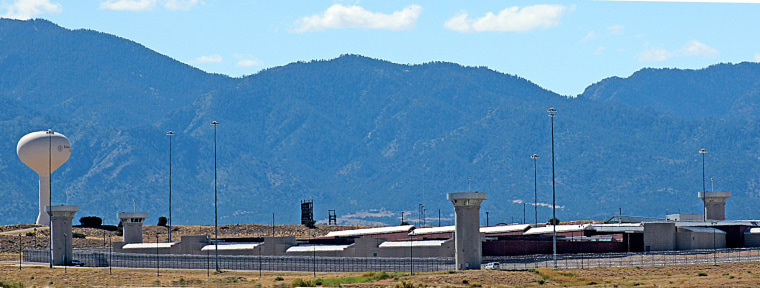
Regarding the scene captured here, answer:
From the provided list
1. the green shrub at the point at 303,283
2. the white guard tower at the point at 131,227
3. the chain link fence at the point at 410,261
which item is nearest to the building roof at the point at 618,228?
the chain link fence at the point at 410,261

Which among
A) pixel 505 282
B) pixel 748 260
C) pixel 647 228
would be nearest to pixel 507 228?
pixel 647 228

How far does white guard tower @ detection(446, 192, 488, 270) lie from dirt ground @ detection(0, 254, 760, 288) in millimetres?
3569

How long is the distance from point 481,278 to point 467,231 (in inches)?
362

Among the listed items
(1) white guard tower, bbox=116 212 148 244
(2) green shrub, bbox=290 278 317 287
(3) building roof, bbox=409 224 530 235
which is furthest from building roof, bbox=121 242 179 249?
(2) green shrub, bbox=290 278 317 287

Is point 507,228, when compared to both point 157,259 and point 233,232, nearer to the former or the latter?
point 157,259

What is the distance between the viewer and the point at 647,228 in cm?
10594

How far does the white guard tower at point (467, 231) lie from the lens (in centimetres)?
9094

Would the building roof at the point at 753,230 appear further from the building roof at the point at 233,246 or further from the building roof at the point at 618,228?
the building roof at the point at 233,246

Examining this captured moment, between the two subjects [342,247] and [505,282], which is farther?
[342,247]

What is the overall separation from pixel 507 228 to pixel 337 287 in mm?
50831

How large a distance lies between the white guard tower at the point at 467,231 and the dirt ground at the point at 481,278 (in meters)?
3.57

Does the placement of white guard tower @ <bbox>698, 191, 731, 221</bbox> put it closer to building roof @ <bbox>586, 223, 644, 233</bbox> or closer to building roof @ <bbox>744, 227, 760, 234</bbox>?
building roof @ <bbox>744, 227, 760, 234</bbox>

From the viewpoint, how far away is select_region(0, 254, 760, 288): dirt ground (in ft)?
258

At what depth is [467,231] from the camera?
91.3m
